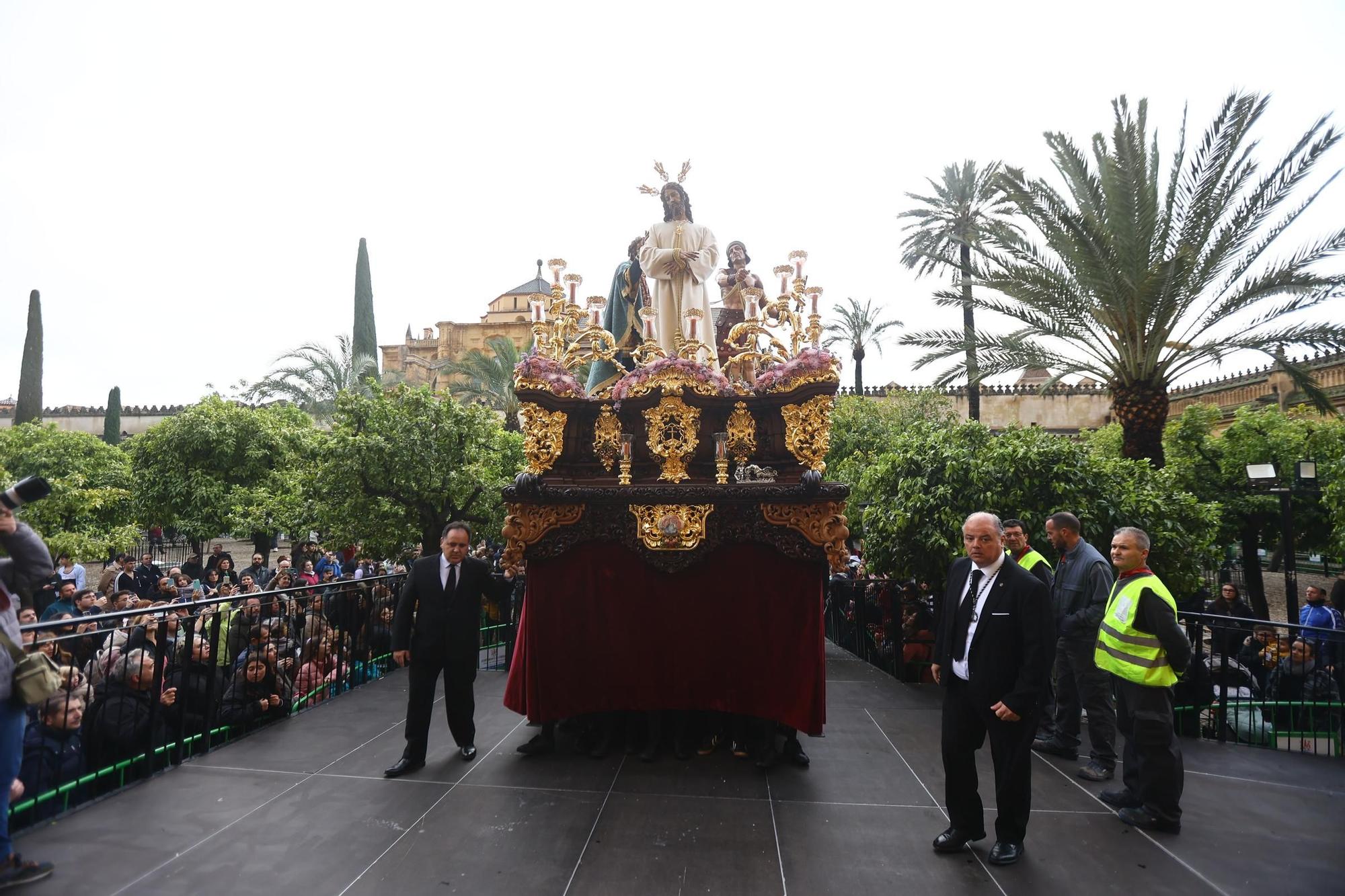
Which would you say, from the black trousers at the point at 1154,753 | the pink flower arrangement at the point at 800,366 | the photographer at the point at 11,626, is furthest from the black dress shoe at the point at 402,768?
the black trousers at the point at 1154,753

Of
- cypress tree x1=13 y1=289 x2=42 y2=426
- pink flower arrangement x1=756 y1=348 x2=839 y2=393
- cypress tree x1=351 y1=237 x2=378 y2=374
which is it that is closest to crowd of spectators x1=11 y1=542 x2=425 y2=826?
pink flower arrangement x1=756 y1=348 x2=839 y2=393

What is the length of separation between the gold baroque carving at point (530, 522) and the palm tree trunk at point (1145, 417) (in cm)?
1005

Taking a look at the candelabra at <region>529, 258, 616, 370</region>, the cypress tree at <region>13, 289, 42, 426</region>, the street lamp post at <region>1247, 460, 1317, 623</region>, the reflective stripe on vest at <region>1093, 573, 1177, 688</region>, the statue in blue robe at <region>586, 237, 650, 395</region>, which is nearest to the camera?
the reflective stripe on vest at <region>1093, 573, 1177, 688</region>

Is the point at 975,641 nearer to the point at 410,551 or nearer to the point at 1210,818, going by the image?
the point at 1210,818

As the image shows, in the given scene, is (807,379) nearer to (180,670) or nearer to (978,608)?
(978,608)

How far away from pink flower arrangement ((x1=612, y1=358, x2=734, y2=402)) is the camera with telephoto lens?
10.9 feet

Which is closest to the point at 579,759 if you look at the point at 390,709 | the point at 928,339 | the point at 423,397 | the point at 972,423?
the point at 390,709

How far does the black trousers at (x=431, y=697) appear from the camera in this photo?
4.89 metres

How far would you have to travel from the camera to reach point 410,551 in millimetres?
15188

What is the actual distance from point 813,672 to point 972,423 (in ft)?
18.0

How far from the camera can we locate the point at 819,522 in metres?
4.70

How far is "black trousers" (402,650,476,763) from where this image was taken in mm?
4895

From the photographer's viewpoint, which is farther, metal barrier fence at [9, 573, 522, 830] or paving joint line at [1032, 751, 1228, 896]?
metal barrier fence at [9, 573, 522, 830]

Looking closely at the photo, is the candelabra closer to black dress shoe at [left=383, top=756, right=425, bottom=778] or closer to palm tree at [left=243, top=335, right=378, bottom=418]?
black dress shoe at [left=383, top=756, right=425, bottom=778]
